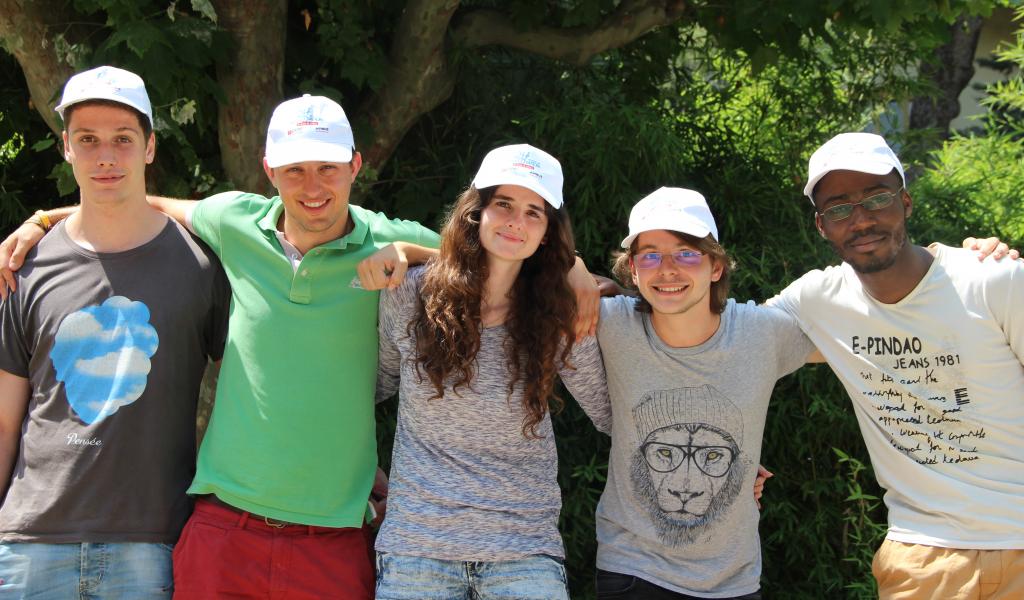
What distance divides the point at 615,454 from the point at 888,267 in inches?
39.3

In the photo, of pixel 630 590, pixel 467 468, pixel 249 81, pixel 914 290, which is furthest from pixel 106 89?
pixel 914 290

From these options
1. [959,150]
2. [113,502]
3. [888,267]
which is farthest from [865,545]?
[959,150]

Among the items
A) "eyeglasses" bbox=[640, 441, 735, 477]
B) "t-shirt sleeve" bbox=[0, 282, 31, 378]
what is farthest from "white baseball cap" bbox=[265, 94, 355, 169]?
"eyeglasses" bbox=[640, 441, 735, 477]

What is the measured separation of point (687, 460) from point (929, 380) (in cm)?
75

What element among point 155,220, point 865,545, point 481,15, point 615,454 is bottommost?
point 865,545

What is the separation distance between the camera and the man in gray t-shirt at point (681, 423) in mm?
3238

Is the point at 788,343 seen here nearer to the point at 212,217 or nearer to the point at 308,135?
the point at 308,135

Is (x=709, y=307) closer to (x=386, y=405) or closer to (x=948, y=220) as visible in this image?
(x=386, y=405)

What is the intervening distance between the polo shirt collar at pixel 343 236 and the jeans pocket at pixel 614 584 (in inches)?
49.6

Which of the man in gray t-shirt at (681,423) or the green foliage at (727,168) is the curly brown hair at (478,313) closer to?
the man in gray t-shirt at (681,423)

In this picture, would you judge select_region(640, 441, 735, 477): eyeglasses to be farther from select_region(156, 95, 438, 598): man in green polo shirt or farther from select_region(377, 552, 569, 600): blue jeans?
select_region(156, 95, 438, 598): man in green polo shirt

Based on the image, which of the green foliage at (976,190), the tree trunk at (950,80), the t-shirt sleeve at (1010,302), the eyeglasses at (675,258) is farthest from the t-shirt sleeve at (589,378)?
the tree trunk at (950,80)

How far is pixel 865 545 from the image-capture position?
4.55 metres

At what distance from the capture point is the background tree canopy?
158 inches
